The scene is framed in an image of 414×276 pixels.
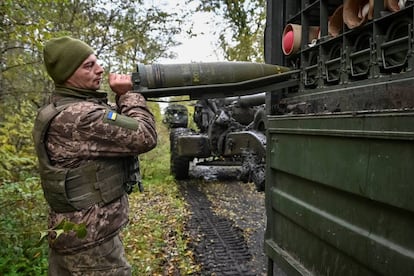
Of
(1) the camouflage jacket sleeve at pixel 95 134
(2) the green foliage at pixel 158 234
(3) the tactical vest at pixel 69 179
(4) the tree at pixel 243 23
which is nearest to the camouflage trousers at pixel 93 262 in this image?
(3) the tactical vest at pixel 69 179

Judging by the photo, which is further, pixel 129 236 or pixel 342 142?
pixel 129 236

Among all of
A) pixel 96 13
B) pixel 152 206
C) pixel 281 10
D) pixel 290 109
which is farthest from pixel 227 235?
pixel 96 13

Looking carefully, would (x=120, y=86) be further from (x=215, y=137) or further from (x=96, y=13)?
(x=96, y=13)

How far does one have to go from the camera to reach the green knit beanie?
196cm

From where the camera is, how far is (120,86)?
211cm

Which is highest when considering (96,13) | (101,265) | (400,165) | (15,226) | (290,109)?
(96,13)

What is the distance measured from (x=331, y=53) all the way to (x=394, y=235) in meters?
1.19

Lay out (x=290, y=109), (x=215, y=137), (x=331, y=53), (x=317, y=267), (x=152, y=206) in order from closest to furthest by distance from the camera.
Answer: (x=317, y=267) → (x=331, y=53) → (x=290, y=109) → (x=152, y=206) → (x=215, y=137)

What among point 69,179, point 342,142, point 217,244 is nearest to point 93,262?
point 69,179

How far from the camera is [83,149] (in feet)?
6.45

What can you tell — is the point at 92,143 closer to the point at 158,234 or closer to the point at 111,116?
the point at 111,116

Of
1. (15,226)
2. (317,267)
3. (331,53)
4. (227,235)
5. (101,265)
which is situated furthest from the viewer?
(227,235)

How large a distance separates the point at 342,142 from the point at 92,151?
1.17 m

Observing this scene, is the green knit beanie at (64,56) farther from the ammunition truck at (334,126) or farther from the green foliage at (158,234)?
the green foliage at (158,234)
